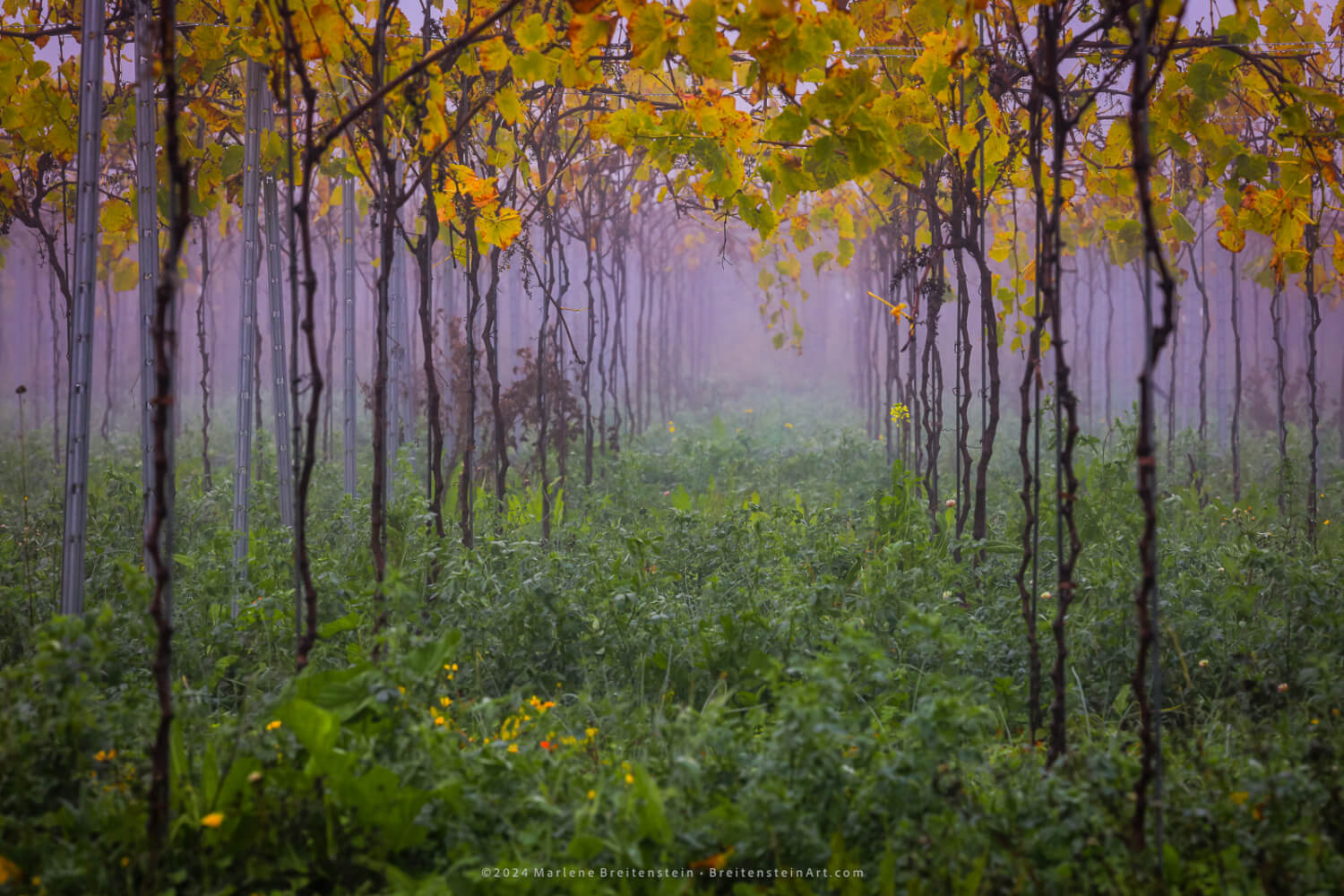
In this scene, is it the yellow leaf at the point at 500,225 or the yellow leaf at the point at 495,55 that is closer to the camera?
the yellow leaf at the point at 495,55

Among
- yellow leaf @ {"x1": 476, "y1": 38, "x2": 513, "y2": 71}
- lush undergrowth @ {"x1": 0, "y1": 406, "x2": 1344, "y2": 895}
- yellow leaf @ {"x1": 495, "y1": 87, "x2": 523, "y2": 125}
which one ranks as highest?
yellow leaf @ {"x1": 476, "y1": 38, "x2": 513, "y2": 71}

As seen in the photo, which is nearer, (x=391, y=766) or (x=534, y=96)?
(x=391, y=766)

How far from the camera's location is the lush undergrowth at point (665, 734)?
165cm

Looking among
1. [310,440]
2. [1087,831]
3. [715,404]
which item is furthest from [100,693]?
[715,404]

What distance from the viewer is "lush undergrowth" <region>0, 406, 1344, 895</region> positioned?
65.1 inches

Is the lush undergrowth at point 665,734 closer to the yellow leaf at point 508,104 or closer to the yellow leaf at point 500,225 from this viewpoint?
the yellow leaf at point 500,225

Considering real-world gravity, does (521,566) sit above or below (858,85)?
below

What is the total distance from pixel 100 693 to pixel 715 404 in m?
15.8

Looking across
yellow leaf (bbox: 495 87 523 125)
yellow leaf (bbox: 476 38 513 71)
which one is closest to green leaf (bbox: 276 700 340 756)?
yellow leaf (bbox: 476 38 513 71)

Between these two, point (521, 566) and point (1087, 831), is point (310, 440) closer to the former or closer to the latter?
point (521, 566)

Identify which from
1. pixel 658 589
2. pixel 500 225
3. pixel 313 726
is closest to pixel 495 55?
pixel 500 225

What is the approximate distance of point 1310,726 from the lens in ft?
7.39

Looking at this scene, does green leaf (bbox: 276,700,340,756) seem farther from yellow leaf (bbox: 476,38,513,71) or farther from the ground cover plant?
yellow leaf (bbox: 476,38,513,71)

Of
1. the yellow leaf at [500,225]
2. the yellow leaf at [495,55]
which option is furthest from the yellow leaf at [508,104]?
the yellow leaf at [500,225]
